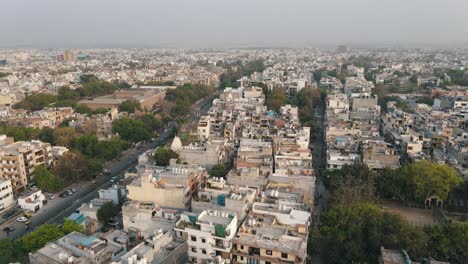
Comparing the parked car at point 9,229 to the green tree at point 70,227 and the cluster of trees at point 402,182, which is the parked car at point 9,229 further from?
the cluster of trees at point 402,182

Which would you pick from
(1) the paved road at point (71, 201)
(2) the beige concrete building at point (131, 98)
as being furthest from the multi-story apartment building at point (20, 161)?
(2) the beige concrete building at point (131, 98)

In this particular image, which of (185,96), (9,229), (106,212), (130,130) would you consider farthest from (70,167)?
(185,96)

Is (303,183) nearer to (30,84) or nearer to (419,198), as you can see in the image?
(419,198)

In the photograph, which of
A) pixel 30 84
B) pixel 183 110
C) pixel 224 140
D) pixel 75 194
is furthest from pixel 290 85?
pixel 30 84

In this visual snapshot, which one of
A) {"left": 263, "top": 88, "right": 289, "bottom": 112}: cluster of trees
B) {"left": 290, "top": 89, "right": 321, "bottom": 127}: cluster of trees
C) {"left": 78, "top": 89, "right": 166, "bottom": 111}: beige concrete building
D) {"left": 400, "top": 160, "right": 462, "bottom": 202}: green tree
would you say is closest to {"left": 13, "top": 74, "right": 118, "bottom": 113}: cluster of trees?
{"left": 78, "top": 89, "right": 166, "bottom": 111}: beige concrete building

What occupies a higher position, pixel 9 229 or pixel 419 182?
pixel 419 182

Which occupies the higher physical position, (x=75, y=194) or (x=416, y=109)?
(x=416, y=109)

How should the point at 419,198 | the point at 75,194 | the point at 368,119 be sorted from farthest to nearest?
1. the point at 368,119
2. the point at 75,194
3. the point at 419,198

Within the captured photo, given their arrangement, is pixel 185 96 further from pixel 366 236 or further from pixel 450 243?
pixel 450 243
